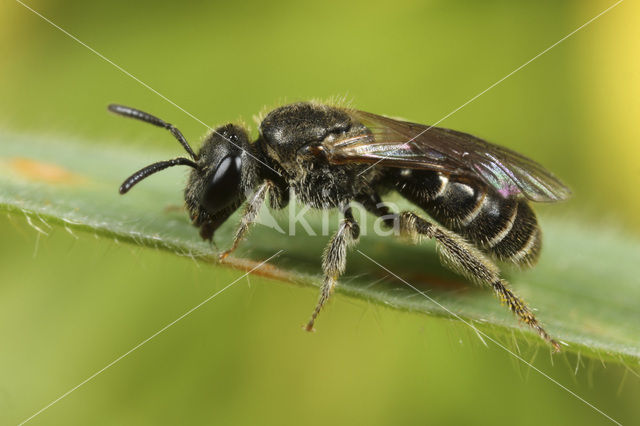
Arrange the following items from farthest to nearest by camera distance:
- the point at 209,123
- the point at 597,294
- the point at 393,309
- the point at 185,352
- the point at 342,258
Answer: the point at 209,123, the point at 185,352, the point at 597,294, the point at 342,258, the point at 393,309

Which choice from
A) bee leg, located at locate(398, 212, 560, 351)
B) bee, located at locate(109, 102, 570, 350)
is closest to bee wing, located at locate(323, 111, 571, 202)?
bee, located at locate(109, 102, 570, 350)

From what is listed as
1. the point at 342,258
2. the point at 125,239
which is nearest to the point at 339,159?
the point at 342,258

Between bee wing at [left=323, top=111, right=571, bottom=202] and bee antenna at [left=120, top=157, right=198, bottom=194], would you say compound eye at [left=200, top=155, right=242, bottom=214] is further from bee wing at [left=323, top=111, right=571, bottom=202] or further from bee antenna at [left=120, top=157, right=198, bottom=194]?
bee wing at [left=323, top=111, right=571, bottom=202]

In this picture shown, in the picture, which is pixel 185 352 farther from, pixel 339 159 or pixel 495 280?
pixel 495 280

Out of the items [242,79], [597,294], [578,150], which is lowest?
[597,294]

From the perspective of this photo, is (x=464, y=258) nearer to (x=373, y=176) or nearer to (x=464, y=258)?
(x=464, y=258)

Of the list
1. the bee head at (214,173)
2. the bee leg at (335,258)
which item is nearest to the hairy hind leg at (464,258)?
the bee leg at (335,258)
